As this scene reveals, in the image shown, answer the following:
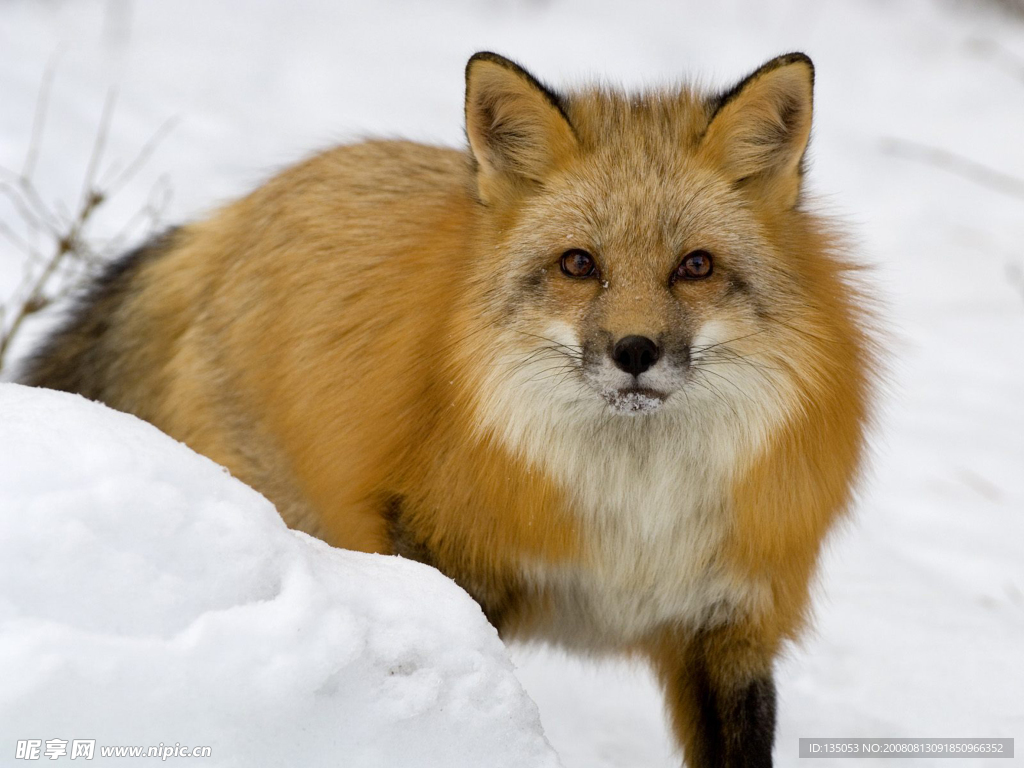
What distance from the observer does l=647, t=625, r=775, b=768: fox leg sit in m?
3.21

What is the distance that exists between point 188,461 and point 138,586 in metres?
0.36

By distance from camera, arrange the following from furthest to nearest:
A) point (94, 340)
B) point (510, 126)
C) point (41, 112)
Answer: point (41, 112), point (94, 340), point (510, 126)

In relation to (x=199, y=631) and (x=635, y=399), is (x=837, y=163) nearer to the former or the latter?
(x=635, y=399)

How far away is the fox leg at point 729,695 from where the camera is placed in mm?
3207

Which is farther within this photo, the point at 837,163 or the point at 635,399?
the point at 837,163

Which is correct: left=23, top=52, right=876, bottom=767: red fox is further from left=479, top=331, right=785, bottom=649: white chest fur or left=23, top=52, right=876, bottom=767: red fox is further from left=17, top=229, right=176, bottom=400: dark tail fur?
left=17, top=229, right=176, bottom=400: dark tail fur

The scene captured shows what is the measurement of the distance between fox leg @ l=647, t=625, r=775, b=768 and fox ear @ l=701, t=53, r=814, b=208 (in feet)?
4.09

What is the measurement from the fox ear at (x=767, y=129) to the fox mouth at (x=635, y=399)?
0.71m

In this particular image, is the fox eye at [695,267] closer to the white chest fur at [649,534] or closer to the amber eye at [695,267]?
the amber eye at [695,267]

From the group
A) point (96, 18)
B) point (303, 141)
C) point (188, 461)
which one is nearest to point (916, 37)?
point (303, 141)

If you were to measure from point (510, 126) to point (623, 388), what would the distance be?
0.89m

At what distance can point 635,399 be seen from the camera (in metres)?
2.74

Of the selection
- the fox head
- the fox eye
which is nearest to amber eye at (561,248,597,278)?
the fox head

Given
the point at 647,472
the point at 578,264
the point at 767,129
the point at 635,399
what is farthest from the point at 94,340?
the point at 767,129
